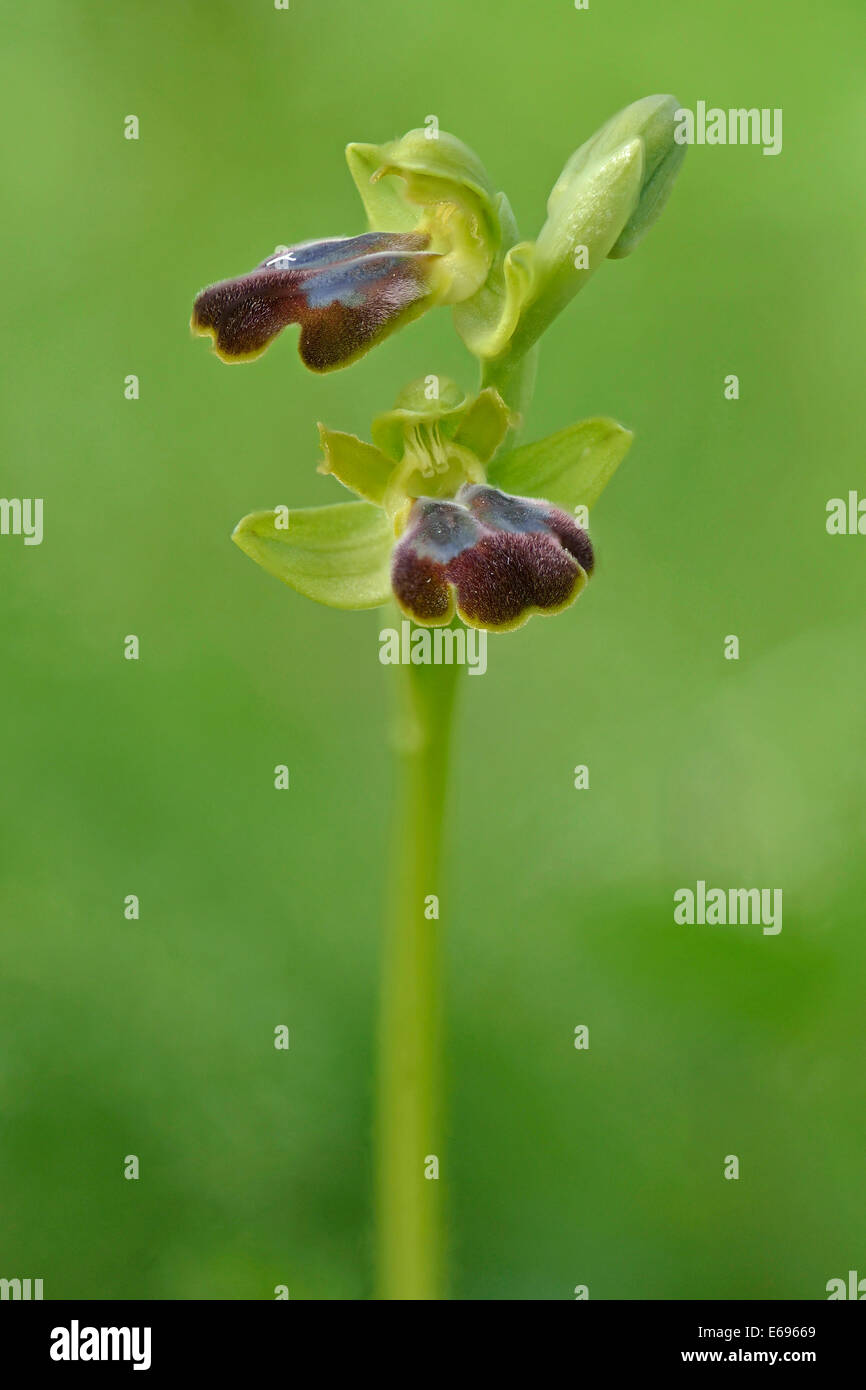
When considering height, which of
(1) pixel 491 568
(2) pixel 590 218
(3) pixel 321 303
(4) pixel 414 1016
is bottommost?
(4) pixel 414 1016

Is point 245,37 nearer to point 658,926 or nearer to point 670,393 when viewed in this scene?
point 670,393

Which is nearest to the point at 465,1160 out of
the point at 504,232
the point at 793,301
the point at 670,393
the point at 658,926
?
the point at 658,926

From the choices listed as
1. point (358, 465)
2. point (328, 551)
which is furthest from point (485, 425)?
point (328, 551)

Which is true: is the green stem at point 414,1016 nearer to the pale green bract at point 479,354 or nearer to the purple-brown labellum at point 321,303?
the pale green bract at point 479,354

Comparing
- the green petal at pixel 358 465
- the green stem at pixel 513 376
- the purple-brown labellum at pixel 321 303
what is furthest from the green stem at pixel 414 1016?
the purple-brown labellum at pixel 321 303

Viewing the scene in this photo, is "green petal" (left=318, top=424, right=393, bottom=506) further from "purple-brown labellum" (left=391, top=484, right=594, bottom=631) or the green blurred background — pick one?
the green blurred background

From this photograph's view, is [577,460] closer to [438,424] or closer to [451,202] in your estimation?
[438,424]
